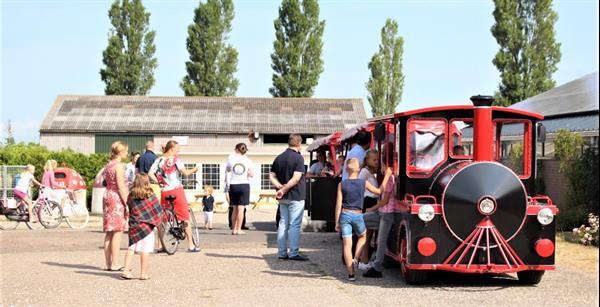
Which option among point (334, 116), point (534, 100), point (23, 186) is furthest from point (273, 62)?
point (23, 186)

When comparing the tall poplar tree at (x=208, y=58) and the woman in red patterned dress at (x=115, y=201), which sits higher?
the tall poplar tree at (x=208, y=58)

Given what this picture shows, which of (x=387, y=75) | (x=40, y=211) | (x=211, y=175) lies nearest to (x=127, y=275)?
(x=40, y=211)

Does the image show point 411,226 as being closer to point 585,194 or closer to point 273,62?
point 585,194

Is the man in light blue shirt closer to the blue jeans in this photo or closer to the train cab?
the blue jeans

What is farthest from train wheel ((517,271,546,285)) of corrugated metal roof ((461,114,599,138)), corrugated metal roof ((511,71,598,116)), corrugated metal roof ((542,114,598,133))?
corrugated metal roof ((511,71,598,116))

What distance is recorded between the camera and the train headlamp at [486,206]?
378 inches

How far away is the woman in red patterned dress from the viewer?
11.0 m

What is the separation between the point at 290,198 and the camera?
12539 millimetres

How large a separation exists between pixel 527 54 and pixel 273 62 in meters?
16.0

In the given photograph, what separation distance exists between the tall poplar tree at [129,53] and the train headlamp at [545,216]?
4715cm

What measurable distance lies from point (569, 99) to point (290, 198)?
45.1 feet

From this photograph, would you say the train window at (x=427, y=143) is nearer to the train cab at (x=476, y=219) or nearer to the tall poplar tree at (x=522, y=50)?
the train cab at (x=476, y=219)

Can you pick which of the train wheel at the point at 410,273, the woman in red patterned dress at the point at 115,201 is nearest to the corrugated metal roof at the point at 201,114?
the woman in red patterned dress at the point at 115,201

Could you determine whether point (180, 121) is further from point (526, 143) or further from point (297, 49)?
point (526, 143)
